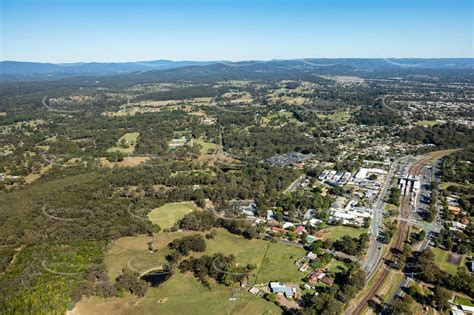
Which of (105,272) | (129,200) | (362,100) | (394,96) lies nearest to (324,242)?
(105,272)

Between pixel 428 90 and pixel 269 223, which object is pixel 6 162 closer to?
pixel 269 223

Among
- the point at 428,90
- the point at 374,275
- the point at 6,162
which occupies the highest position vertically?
the point at 428,90

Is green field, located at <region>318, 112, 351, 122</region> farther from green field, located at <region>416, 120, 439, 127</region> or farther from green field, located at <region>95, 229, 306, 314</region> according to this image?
green field, located at <region>95, 229, 306, 314</region>

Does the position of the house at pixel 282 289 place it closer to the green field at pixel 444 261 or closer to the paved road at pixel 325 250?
the paved road at pixel 325 250

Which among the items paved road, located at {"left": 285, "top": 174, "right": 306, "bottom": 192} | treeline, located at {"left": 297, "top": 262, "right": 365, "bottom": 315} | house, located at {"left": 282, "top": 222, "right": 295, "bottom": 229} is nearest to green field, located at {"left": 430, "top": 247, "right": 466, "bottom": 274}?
treeline, located at {"left": 297, "top": 262, "right": 365, "bottom": 315}

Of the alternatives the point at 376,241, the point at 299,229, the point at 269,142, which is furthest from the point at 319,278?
the point at 269,142

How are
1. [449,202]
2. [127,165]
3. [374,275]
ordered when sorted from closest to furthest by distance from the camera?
1. [374,275]
2. [449,202]
3. [127,165]
